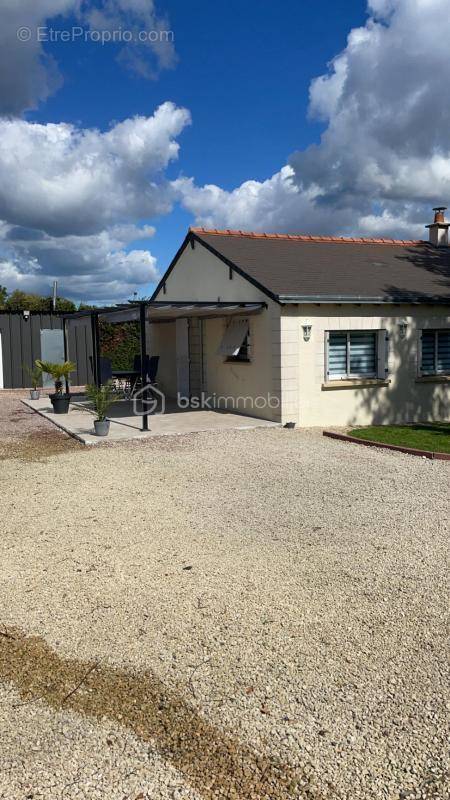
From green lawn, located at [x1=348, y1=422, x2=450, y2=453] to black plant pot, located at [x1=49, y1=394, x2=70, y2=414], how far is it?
718 centimetres

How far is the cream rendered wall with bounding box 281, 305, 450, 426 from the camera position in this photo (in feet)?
41.0

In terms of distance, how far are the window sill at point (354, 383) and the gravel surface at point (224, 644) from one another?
5541 millimetres

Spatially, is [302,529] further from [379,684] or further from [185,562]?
[379,684]

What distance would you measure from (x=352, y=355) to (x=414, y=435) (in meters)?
2.50

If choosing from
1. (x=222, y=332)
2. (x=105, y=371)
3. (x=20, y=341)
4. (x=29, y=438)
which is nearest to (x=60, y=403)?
(x=105, y=371)

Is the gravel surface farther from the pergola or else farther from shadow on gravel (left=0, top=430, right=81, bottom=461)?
the pergola

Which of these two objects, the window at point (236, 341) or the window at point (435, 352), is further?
the window at point (435, 352)

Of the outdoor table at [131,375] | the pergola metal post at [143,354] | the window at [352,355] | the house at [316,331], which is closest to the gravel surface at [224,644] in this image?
the pergola metal post at [143,354]

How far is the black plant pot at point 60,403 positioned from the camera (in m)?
15.1

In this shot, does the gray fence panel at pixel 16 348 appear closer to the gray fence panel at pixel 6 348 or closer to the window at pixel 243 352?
the gray fence panel at pixel 6 348

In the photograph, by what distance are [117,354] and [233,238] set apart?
10691 millimetres

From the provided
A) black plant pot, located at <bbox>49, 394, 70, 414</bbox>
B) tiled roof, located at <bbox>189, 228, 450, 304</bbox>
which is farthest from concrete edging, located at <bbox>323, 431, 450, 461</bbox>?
black plant pot, located at <bbox>49, 394, 70, 414</bbox>

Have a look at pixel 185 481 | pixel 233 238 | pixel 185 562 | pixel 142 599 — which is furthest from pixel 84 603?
pixel 233 238

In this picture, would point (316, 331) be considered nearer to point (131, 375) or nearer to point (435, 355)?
point (435, 355)
